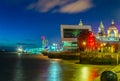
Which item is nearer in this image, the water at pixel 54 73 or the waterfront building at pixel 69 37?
the water at pixel 54 73

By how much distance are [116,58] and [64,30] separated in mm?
102706

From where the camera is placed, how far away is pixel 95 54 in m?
86.7

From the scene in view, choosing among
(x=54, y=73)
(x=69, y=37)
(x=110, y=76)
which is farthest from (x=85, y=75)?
(x=69, y=37)

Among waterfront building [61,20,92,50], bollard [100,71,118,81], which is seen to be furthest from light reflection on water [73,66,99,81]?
waterfront building [61,20,92,50]

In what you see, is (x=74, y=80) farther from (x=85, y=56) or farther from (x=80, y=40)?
(x=80, y=40)

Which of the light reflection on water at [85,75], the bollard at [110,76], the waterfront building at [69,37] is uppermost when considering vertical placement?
the waterfront building at [69,37]

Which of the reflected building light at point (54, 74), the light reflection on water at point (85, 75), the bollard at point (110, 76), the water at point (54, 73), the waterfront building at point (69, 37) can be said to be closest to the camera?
the bollard at point (110, 76)

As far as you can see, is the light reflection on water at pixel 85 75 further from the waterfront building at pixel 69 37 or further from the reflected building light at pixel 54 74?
the waterfront building at pixel 69 37

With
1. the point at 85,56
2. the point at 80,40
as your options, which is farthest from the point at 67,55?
the point at 85,56

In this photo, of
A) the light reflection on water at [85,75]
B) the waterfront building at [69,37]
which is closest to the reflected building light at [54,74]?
the light reflection on water at [85,75]

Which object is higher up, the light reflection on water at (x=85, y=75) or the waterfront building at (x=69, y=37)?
the waterfront building at (x=69, y=37)

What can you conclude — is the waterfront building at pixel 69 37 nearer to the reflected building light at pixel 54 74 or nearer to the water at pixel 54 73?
the water at pixel 54 73

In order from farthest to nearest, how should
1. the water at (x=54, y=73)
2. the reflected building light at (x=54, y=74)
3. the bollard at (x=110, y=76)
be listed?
the reflected building light at (x=54, y=74)
the water at (x=54, y=73)
the bollard at (x=110, y=76)

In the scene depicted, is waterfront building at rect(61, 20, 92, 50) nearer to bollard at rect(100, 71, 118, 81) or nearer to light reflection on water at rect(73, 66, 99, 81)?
light reflection on water at rect(73, 66, 99, 81)
